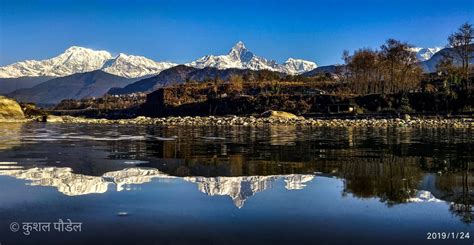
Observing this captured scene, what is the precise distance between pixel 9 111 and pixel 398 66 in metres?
65.0

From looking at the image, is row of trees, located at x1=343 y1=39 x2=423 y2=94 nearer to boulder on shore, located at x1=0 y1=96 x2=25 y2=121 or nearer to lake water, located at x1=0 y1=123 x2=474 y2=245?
boulder on shore, located at x1=0 y1=96 x2=25 y2=121

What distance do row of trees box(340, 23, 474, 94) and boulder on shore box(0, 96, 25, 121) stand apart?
201 feet

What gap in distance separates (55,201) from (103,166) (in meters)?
4.77

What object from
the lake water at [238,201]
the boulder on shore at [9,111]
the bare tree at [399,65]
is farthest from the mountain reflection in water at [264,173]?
the bare tree at [399,65]

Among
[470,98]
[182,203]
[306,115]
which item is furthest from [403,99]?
[182,203]

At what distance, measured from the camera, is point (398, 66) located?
82125 mm

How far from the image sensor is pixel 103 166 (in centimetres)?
1237

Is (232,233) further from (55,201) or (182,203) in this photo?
(55,201)

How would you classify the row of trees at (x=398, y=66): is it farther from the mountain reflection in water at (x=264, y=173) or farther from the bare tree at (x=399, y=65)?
the mountain reflection in water at (x=264, y=173)

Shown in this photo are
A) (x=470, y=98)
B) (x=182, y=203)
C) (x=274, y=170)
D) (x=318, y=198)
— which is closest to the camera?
(x=182, y=203)

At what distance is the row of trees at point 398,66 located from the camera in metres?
73.7

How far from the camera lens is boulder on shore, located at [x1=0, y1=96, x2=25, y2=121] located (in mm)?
70812

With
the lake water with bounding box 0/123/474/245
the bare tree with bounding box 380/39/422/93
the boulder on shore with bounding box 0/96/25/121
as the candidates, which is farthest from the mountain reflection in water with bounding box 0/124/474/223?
the bare tree with bounding box 380/39/422/93

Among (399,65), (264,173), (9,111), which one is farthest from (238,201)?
(399,65)
